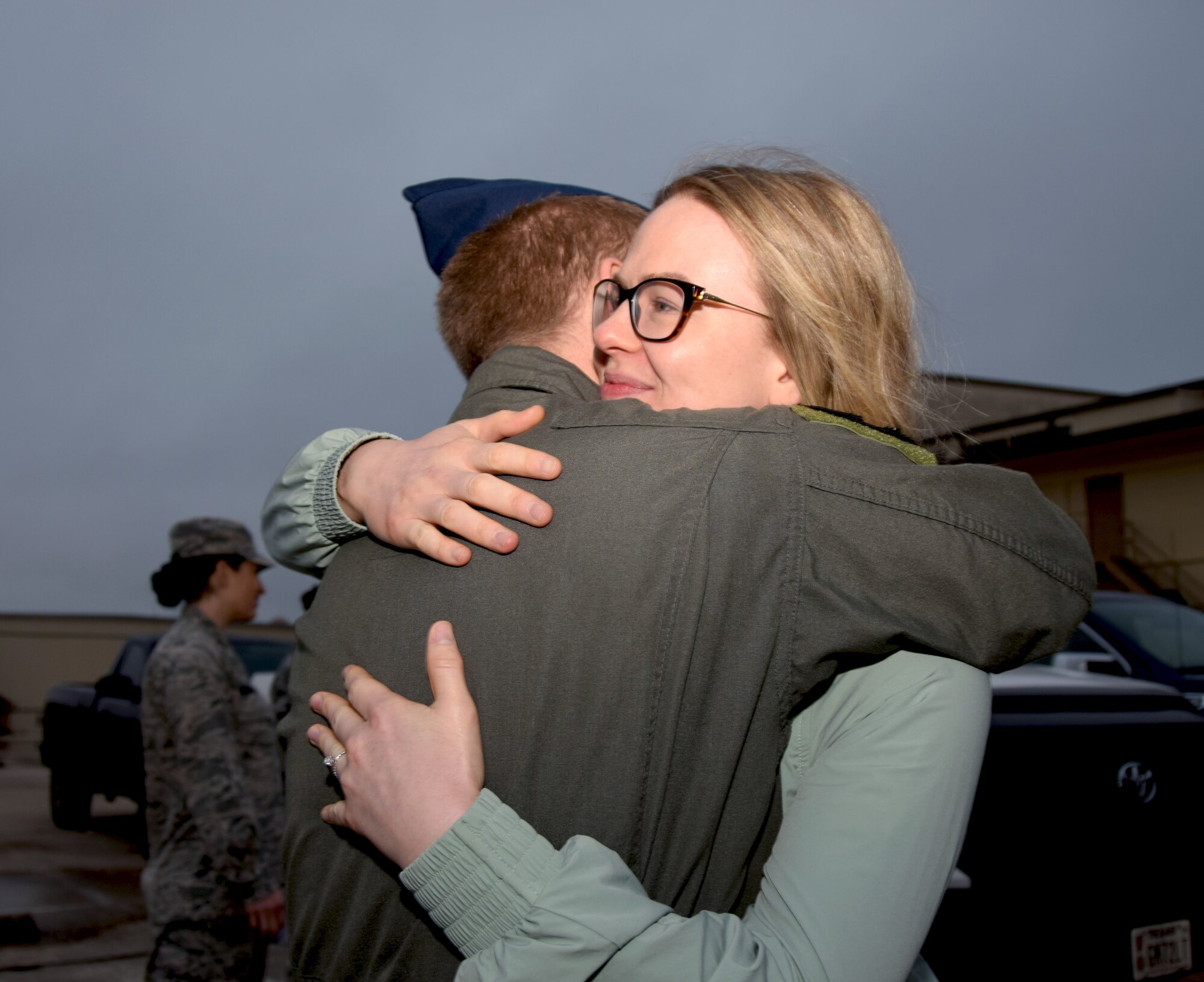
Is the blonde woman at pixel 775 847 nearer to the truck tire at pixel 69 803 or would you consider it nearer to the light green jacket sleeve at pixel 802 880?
the light green jacket sleeve at pixel 802 880

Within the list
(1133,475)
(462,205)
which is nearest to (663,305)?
(462,205)

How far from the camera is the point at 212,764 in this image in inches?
158

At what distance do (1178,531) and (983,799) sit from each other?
12303 mm

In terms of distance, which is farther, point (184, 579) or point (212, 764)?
point (184, 579)

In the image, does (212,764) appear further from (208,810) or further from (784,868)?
(784,868)

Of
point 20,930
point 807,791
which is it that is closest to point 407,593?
point 807,791

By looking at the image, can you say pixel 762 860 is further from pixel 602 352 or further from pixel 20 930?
pixel 20 930

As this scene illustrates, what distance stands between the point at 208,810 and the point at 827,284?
3437 millimetres

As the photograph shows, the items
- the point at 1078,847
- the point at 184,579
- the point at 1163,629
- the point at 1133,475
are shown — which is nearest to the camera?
the point at 1078,847

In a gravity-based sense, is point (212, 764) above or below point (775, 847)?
below

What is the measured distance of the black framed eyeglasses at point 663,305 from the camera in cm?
163

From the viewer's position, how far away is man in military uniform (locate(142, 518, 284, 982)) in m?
3.78

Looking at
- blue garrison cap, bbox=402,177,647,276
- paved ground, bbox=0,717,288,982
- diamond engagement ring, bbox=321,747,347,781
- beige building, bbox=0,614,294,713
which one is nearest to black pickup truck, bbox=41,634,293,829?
paved ground, bbox=0,717,288,982

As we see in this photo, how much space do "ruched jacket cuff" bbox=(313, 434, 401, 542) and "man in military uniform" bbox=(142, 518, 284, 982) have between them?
272cm
